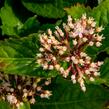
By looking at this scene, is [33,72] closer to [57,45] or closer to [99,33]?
[57,45]

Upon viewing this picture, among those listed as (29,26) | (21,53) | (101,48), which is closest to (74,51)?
(101,48)

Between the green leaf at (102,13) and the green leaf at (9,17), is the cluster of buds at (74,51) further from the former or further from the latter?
the green leaf at (9,17)

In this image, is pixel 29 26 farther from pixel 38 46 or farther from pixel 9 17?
pixel 38 46

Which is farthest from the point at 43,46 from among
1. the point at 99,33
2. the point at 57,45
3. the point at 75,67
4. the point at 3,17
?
the point at 3,17

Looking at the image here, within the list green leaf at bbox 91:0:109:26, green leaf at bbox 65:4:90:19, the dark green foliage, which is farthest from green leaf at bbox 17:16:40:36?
green leaf at bbox 91:0:109:26

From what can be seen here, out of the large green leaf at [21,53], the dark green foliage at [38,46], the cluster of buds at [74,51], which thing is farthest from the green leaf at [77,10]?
the large green leaf at [21,53]
